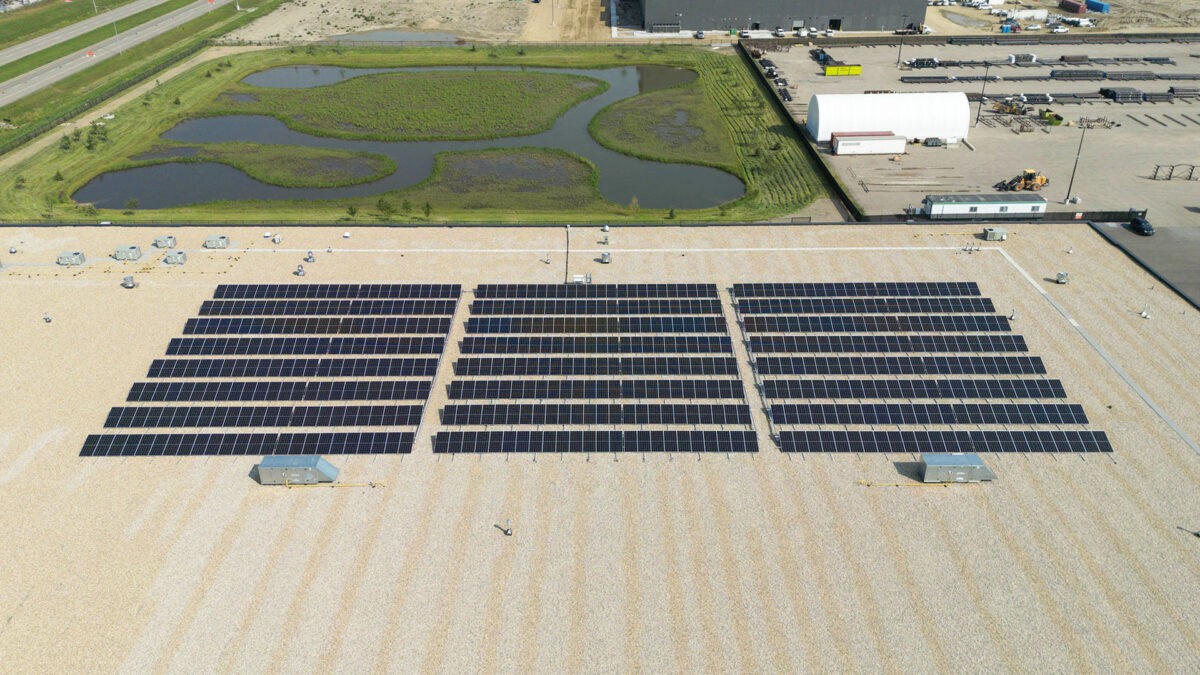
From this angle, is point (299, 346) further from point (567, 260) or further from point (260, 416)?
point (567, 260)

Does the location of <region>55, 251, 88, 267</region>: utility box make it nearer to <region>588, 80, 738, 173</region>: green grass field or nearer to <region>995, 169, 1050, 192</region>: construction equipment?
<region>588, 80, 738, 173</region>: green grass field

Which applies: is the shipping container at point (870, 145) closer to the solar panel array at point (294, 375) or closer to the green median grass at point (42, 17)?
the solar panel array at point (294, 375)

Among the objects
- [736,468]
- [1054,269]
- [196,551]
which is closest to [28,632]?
[196,551]

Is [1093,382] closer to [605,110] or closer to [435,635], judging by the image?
[435,635]

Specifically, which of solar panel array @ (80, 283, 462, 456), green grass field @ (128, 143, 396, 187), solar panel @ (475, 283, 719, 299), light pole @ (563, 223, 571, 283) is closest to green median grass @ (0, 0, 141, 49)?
green grass field @ (128, 143, 396, 187)

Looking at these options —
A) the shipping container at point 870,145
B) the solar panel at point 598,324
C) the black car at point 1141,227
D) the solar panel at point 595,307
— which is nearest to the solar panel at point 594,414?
the solar panel at point 598,324

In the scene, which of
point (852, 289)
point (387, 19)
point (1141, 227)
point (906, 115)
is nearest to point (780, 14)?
point (906, 115)

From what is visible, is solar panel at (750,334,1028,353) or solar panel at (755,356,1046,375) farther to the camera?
solar panel at (750,334,1028,353)
